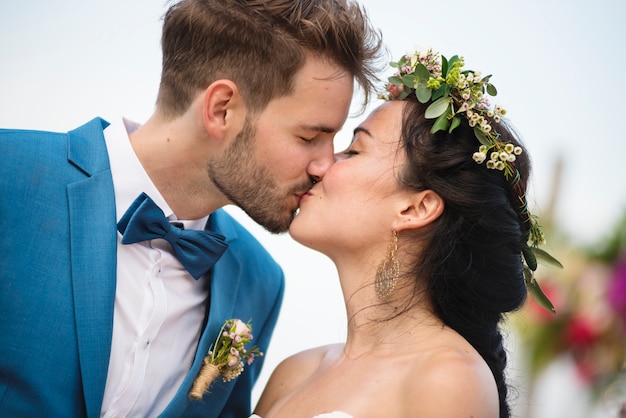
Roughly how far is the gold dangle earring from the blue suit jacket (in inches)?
26.8

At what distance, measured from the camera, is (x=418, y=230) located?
9.04 ft

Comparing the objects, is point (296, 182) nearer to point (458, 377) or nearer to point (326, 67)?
point (326, 67)

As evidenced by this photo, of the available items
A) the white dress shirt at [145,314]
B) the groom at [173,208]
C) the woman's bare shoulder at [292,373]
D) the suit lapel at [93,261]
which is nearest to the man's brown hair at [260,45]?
the groom at [173,208]

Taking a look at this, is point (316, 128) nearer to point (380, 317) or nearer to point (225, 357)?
point (380, 317)

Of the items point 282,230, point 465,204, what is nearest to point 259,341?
point 282,230

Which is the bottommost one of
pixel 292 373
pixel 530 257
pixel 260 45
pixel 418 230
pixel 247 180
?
pixel 292 373

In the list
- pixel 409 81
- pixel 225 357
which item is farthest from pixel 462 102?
pixel 225 357

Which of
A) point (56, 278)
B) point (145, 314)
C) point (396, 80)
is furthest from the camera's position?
point (396, 80)

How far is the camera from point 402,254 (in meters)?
2.78

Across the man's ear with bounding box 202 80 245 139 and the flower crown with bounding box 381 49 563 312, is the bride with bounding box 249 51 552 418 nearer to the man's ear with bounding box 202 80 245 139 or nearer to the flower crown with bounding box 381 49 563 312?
the flower crown with bounding box 381 49 563 312

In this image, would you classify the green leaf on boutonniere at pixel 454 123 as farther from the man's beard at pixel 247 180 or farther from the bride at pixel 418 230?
the man's beard at pixel 247 180

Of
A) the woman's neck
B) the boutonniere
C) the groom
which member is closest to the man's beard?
the groom

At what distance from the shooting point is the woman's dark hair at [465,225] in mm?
2688

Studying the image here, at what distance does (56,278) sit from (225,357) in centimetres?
68
